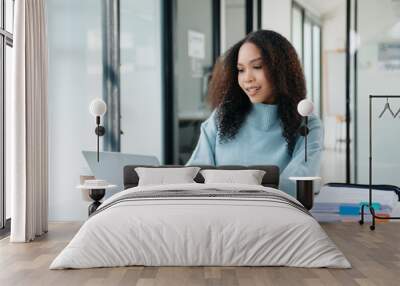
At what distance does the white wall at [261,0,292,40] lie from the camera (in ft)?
22.1

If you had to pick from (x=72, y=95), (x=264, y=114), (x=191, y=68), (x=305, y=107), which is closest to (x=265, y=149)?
(x=264, y=114)

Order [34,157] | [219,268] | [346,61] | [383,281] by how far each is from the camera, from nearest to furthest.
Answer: [383,281], [219,268], [34,157], [346,61]

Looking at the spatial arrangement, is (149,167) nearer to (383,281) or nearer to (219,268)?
(219,268)

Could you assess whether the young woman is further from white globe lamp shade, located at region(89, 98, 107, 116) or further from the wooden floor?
the wooden floor

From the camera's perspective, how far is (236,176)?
5949mm

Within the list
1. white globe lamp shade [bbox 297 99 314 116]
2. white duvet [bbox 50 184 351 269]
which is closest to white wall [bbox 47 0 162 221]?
white globe lamp shade [bbox 297 99 314 116]

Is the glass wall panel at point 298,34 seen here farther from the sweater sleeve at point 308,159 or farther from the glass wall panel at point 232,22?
the sweater sleeve at point 308,159

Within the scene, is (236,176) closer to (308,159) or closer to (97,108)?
(308,159)

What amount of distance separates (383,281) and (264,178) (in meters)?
2.57

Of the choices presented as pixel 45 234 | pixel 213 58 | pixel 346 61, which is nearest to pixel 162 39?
pixel 213 58

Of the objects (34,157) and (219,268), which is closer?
(219,268)

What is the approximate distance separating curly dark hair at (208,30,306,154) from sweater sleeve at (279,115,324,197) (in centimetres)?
10

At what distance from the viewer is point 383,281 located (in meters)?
3.79

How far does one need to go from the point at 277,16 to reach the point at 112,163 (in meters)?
2.33
